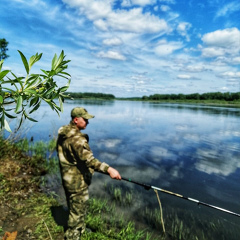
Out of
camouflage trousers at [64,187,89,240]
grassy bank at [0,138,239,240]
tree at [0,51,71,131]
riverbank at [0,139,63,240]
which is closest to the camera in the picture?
tree at [0,51,71,131]

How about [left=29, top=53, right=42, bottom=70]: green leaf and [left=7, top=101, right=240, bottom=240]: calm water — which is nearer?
[left=29, top=53, right=42, bottom=70]: green leaf

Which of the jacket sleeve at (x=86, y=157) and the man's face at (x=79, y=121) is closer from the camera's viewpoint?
the jacket sleeve at (x=86, y=157)

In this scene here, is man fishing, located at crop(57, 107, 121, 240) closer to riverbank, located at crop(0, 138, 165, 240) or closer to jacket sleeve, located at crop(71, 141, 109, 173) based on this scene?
jacket sleeve, located at crop(71, 141, 109, 173)

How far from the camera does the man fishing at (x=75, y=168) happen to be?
3.91 metres

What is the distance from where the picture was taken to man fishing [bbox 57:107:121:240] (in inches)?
154

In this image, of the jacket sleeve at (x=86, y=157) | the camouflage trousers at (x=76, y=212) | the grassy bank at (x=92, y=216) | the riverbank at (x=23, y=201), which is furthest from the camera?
the grassy bank at (x=92, y=216)

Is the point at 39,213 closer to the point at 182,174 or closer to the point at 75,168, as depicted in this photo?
the point at 75,168

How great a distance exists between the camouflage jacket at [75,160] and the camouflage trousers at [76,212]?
0.15 meters

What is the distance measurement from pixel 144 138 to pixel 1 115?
18.5 meters

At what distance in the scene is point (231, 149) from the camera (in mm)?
15836

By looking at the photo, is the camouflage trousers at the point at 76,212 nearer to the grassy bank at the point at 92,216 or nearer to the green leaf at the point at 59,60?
the grassy bank at the point at 92,216

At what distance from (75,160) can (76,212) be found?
3.60 ft

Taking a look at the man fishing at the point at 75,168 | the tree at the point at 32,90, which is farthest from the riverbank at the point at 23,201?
the tree at the point at 32,90

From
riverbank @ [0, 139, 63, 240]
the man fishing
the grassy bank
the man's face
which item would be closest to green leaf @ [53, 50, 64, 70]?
the man fishing
